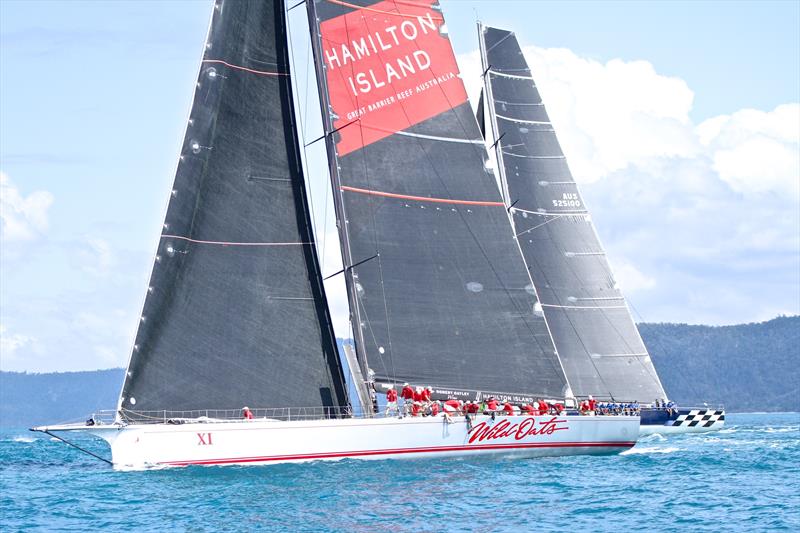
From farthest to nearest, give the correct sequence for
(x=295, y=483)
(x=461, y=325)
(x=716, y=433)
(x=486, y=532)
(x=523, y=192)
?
(x=716, y=433)
(x=523, y=192)
(x=461, y=325)
(x=295, y=483)
(x=486, y=532)

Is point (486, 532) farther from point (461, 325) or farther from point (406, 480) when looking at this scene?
point (461, 325)

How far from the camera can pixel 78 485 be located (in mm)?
29812

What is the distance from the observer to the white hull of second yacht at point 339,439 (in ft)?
91.1

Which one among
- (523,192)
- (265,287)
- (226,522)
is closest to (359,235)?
(265,287)

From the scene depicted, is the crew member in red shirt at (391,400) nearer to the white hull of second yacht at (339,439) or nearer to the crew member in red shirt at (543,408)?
the white hull of second yacht at (339,439)

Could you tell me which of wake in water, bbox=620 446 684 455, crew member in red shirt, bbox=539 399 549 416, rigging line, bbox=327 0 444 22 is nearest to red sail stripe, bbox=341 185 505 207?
rigging line, bbox=327 0 444 22

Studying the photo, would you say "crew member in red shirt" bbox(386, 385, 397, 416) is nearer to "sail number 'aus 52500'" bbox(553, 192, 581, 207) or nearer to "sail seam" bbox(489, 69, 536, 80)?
"sail number 'aus 52500'" bbox(553, 192, 581, 207)

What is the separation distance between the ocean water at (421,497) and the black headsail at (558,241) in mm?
12035

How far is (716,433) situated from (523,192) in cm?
1592

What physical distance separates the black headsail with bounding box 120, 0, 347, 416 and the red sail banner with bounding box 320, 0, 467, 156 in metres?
1.37

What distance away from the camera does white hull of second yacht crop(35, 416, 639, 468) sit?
91.1ft

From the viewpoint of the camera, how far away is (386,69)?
3244 centimetres

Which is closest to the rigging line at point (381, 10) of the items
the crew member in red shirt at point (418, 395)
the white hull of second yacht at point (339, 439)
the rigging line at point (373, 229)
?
the rigging line at point (373, 229)

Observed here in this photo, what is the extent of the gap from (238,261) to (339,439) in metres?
4.97
